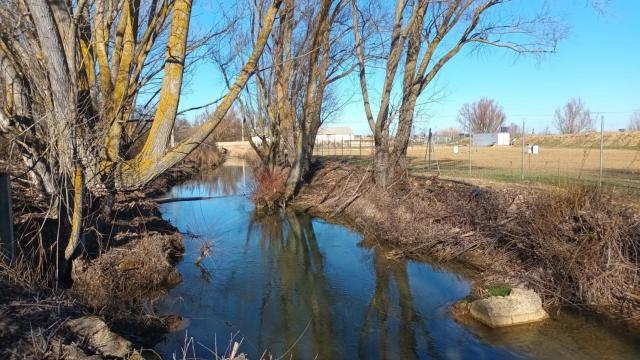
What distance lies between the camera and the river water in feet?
21.9

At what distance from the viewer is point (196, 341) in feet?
22.3

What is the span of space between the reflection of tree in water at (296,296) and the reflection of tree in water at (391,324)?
0.58 metres

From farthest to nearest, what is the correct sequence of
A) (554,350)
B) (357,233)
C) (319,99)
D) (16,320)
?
(319,99), (357,233), (554,350), (16,320)

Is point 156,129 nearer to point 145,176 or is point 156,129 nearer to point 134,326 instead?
point 145,176

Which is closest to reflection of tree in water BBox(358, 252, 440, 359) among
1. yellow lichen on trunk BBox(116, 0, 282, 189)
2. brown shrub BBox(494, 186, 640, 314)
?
brown shrub BBox(494, 186, 640, 314)

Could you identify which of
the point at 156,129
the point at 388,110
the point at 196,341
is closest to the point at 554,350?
the point at 196,341

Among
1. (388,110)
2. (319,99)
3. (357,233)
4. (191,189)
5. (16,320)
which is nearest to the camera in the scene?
(16,320)

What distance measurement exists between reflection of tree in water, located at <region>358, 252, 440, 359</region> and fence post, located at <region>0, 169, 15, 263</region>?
195 inches

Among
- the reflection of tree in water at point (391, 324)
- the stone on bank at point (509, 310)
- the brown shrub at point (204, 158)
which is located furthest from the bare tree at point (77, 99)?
the brown shrub at point (204, 158)

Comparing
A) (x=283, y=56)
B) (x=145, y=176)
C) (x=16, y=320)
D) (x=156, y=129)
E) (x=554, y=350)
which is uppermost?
(x=283, y=56)

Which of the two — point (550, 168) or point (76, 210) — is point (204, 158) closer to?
point (550, 168)

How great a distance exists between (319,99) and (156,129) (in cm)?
1294

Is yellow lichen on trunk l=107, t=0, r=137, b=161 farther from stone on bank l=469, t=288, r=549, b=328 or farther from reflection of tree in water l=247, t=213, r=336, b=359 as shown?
stone on bank l=469, t=288, r=549, b=328

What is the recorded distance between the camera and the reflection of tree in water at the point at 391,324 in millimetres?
6680
